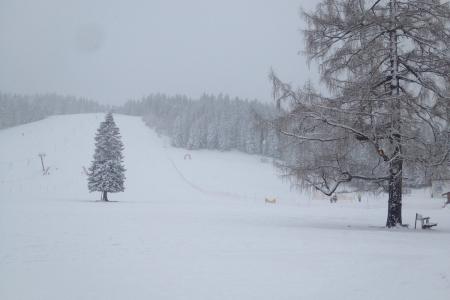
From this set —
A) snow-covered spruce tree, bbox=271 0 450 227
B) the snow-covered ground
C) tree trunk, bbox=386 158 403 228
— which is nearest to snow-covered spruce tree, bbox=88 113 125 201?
the snow-covered ground

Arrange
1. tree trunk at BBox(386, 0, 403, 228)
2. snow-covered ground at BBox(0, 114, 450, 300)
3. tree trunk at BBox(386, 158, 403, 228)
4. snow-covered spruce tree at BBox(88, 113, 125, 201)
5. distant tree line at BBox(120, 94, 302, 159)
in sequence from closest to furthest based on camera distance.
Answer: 1. snow-covered ground at BBox(0, 114, 450, 300)
2. tree trunk at BBox(386, 0, 403, 228)
3. tree trunk at BBox(386, 158, 403, 228)
4. snow-covered spruce tree at BBox(88, 113, 125, 201)
5. distant tree line at BBox(120, 94, 302, 159)

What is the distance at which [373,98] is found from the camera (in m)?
12.9

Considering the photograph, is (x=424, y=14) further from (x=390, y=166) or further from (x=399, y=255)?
(x=399, y=255)

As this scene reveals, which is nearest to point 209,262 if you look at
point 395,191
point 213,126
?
point 395,191

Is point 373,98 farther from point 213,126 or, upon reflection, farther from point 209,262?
point 213,126

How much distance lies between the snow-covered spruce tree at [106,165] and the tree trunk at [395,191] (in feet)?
84.5

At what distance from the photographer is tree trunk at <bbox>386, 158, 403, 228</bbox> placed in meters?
13.2

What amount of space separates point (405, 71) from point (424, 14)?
2068mm

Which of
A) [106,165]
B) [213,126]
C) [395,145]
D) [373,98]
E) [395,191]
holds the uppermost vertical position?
[213,126]

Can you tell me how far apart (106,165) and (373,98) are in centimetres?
2667

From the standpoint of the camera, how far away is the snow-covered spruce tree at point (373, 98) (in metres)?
12.7

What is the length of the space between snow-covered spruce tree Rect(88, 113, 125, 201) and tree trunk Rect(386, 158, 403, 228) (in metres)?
25.8

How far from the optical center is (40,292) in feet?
20.0

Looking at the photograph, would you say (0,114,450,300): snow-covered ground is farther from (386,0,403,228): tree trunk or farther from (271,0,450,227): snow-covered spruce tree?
(271,0,450,227): snow-covered spruce tree
